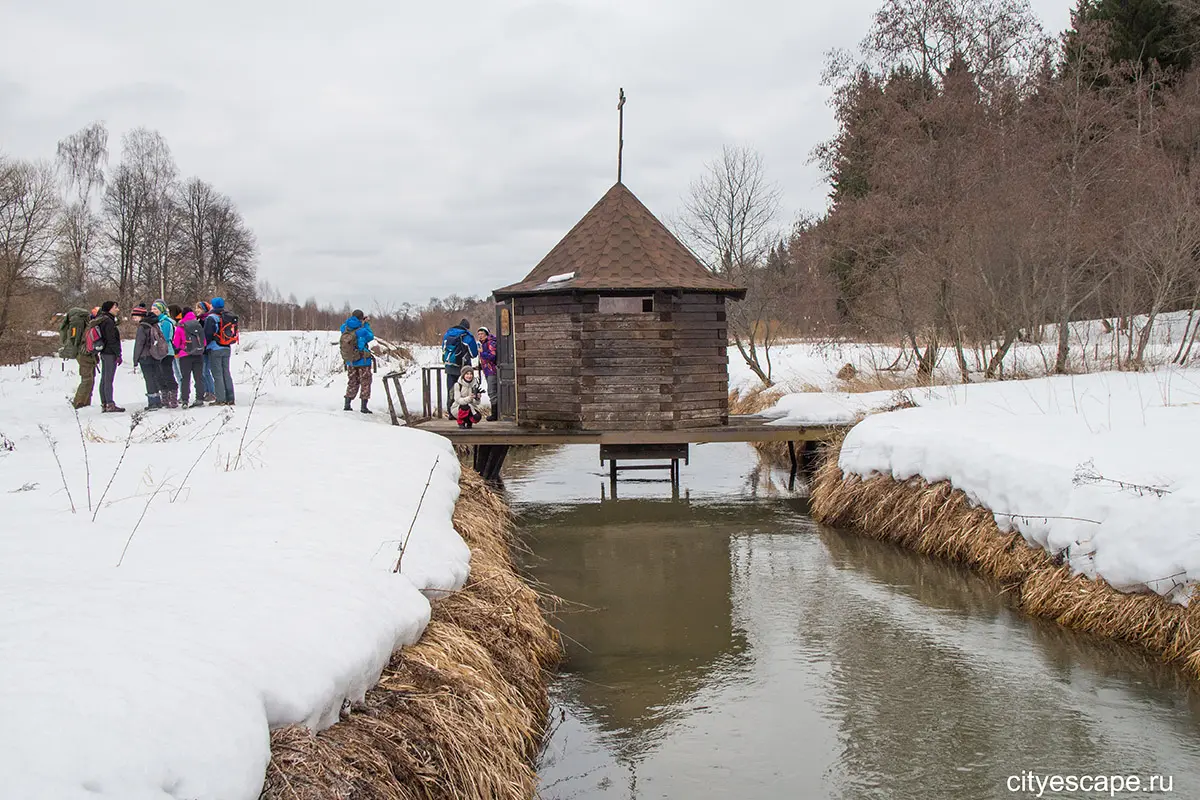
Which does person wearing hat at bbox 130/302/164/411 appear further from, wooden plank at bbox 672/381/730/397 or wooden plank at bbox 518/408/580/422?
wooden plank at bbox 672/381/730/397

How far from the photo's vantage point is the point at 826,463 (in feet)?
42.3

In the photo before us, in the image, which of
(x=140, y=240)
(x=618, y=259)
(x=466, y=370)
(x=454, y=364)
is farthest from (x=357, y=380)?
(x=140, y=240)

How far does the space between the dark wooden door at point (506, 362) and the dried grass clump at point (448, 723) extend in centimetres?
822

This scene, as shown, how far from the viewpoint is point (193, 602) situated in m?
3.79

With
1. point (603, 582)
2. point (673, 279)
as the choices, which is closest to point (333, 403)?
point (673, 279)

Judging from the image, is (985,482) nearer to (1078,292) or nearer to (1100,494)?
(1100,494)

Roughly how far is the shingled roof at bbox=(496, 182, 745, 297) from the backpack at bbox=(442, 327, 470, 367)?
3.94 feet

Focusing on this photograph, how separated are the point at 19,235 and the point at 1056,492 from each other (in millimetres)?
27436

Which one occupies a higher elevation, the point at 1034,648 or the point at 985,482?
the point at 985,482

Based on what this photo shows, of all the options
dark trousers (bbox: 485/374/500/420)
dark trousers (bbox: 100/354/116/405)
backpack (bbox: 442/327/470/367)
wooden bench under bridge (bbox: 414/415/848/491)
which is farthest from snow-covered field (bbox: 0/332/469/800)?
dark trousers (bbox: 485/374/500/420)

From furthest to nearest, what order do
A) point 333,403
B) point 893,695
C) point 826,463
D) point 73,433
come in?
point 333,403 < point 826,463 < point 73,433 < point 893,695

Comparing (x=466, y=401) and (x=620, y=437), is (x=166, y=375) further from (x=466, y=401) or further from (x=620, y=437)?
(x=620, y=437)

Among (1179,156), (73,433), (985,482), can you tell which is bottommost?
(985,482)

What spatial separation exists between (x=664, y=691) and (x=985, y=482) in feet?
15.6
